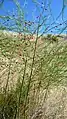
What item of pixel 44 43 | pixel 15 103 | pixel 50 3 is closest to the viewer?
pixel 50 3

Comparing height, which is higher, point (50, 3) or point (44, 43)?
point (50, 3)

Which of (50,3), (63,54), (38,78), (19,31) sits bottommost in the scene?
(38,78)

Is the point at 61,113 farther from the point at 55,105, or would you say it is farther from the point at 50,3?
the point at 50,3

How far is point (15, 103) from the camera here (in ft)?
12.1

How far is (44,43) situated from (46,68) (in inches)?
19.4

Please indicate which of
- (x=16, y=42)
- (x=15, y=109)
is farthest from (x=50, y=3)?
(x=15, y=109)

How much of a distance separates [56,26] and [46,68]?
1.62ft

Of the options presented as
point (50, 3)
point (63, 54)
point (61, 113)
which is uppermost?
point (50, 3)

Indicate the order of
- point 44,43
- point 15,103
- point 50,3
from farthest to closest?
point 44,43, point 15,103, point 50,3

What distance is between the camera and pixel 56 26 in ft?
11.5

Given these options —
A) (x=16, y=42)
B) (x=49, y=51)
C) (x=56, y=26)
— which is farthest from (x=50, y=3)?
(x=16, y=42)

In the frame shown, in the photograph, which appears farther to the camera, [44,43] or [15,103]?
[44,43]

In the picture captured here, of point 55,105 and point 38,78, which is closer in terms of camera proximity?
point 38,78

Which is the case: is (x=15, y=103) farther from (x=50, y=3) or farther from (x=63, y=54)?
(x=50, y=3)
